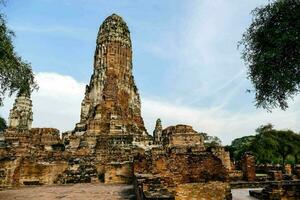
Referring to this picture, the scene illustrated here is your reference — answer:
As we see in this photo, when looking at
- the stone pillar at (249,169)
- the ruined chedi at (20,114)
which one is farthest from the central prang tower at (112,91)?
the ruined chedi at (20,114)

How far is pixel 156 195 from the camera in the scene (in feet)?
14.8

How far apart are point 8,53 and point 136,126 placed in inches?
639

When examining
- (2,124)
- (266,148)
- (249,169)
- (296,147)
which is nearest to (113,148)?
(249,169)

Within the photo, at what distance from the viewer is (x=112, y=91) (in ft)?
84.3

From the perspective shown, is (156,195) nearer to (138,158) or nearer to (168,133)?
(138,158)

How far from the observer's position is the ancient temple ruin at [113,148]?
31.4 ft

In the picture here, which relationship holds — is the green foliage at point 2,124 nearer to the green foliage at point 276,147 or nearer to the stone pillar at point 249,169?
the green foliage at point 276,147

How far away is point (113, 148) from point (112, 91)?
653 cm

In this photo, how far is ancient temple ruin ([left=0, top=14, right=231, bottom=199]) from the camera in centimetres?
957

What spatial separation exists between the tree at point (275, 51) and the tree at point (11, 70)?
745cm

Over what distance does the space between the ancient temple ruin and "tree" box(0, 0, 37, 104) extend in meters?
3.26

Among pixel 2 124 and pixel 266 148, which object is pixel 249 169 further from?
pixel 2 124

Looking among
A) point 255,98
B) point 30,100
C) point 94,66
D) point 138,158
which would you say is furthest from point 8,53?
point 30,100

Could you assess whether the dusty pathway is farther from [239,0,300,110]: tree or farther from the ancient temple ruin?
[239,0,300,110]: tree
